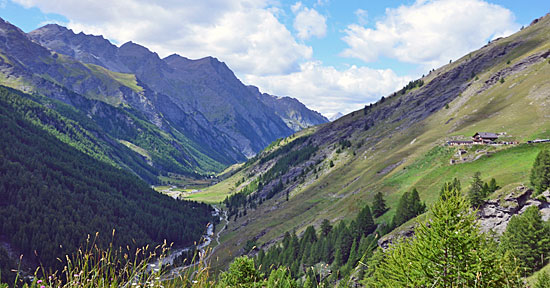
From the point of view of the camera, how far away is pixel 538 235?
123 ft

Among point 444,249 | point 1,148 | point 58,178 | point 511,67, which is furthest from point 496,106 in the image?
point 1,148

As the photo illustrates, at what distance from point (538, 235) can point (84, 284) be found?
4750 centimetres

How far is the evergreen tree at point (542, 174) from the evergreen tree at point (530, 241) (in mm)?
13521

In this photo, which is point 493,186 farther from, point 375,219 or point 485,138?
point 485,138

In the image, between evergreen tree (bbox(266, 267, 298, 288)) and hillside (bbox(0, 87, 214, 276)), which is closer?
evergreen tree (bbox(266, 267, 298, 288))

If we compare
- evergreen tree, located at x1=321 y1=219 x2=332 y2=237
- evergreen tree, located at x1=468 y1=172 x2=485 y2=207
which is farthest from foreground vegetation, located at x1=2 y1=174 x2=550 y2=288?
evergreen tree, located at x1=321 y1=219 x2=332 y2=237

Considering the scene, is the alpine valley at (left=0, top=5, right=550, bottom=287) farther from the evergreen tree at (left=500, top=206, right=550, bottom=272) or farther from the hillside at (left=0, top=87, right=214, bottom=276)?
the hillside at (left=0, top=87, right=214, bottom=276)

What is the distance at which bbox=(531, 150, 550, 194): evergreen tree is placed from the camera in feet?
163

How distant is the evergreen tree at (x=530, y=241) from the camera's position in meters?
36.6

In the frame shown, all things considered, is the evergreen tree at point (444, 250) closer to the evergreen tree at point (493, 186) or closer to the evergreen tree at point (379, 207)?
the evergreen tree at point (493, 186)

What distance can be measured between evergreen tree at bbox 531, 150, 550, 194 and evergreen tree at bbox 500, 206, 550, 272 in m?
13.5

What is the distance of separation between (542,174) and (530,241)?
19.7 m

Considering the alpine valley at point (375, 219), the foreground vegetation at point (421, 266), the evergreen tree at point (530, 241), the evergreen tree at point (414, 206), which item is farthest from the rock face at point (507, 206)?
the foreground vegetation at point (421, 266)

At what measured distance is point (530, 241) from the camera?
121 feet
